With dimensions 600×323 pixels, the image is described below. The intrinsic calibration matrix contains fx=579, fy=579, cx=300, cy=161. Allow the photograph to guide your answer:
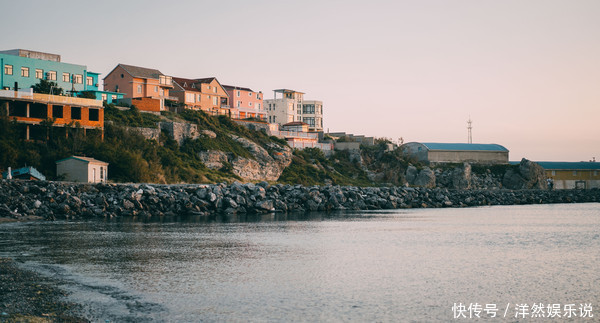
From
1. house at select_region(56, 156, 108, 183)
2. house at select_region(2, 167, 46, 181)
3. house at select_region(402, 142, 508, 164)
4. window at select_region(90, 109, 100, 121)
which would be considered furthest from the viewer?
house at select_region(402, 142, 508, 164)

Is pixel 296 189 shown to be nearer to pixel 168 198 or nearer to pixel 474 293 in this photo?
pixel 168 198

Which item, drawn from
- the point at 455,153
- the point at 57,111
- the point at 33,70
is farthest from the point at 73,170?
the point at 455,153

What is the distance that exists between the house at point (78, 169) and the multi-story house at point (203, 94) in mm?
35139

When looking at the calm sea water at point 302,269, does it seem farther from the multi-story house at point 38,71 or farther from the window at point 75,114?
the multi-story house at point 38,71

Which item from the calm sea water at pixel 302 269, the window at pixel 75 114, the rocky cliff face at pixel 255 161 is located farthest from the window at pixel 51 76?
the calm sea water at pixel 302 269

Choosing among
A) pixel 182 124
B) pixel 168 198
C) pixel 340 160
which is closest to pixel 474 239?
pixel 168 198

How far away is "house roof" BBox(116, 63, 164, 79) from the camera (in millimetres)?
80500

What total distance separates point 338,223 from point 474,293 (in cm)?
2314

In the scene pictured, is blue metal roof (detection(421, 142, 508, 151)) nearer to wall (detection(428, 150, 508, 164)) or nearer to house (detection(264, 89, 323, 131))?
wall (detection(428, 150, 508, 164))

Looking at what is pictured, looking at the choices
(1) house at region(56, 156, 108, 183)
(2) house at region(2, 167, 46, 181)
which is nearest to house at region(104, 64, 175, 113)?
(1) house at region(56, 156, 108, 183)

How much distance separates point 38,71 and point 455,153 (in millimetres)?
68192

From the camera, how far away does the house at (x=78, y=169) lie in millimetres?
49062

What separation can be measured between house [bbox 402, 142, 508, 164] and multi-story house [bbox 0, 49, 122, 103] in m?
54.0

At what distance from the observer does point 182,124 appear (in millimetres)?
71250
